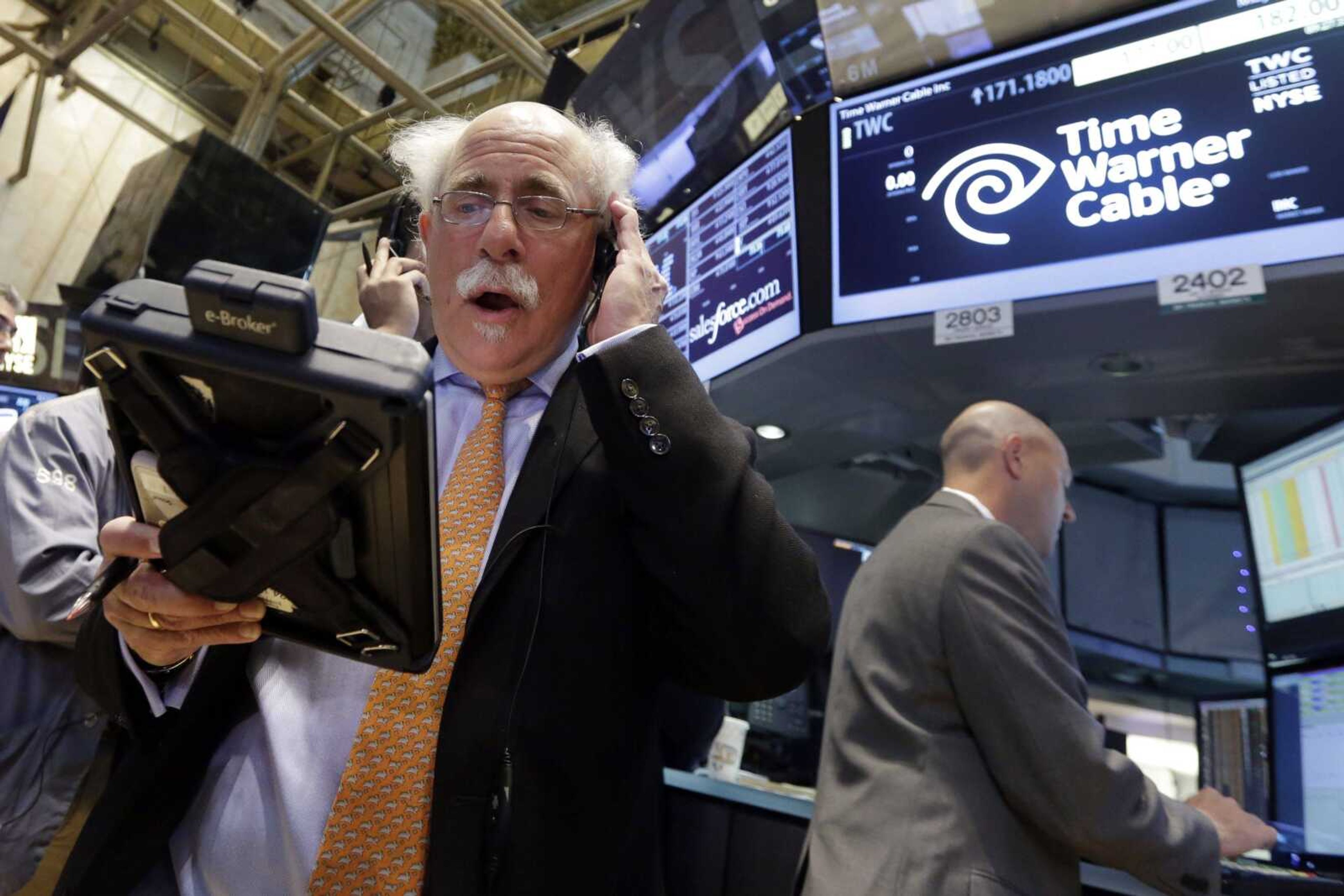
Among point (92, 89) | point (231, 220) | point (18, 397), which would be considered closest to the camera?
point (18, 397)

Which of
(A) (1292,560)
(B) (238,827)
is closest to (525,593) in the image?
(B) (238,827)

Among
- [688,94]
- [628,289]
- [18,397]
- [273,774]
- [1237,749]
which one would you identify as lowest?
[1237,749]

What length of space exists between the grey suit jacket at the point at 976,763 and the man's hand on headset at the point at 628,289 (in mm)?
984

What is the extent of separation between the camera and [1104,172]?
223 cm

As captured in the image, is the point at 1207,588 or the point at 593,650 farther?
the point at 1207,588

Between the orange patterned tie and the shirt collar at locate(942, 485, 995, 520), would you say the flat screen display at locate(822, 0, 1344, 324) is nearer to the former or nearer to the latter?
the shirt collar at locate(942, 485, 995, 520)

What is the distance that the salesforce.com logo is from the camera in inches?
82.4

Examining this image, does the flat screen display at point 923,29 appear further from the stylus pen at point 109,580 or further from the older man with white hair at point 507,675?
the stylus pen at point 109,580

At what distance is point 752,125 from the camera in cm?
317

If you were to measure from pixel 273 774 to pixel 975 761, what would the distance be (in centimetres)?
130

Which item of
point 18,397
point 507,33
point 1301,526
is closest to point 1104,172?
point 1301,526

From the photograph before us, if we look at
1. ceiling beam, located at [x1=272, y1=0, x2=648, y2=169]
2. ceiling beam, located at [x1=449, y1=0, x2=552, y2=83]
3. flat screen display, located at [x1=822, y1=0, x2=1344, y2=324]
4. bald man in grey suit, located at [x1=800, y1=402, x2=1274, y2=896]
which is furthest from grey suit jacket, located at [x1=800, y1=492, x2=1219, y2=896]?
ceiling beam, located at [x1=449, y1=0, x2=552, y2=83]

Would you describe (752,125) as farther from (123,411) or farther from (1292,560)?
(123,411)

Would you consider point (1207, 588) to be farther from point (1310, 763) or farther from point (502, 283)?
point (502, 283)
